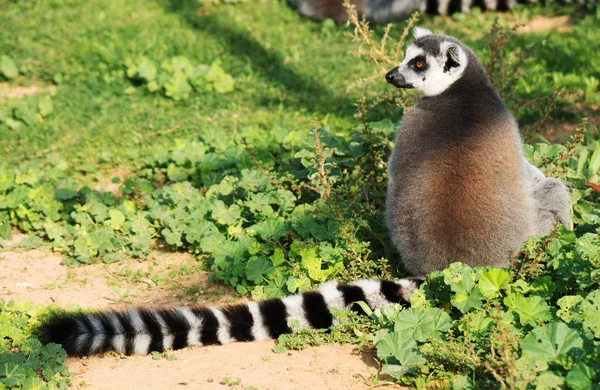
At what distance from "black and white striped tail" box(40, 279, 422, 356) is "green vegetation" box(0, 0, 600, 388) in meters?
0.11

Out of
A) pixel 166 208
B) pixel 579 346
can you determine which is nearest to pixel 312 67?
pixel 166 208

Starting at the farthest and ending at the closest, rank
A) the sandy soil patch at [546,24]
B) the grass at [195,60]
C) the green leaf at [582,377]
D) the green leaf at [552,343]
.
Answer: the sandy soil patch at [546,24] → the grass at [195,60] → the green leaf at [552,343] → the green leaf at [582,377]

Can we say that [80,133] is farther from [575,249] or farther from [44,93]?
[575,249]

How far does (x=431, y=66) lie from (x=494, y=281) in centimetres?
136

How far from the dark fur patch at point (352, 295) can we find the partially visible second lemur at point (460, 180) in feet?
1.19

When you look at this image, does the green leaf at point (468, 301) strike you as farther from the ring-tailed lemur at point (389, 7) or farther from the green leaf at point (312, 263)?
the ring-tailed lemur at point (389, 7)

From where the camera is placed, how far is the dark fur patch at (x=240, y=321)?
3695mm

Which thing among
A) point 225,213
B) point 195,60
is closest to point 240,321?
point 225,213

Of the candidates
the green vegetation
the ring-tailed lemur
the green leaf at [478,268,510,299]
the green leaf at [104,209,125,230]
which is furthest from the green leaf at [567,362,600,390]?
the ring-tailed lemur

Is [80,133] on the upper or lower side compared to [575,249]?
lower

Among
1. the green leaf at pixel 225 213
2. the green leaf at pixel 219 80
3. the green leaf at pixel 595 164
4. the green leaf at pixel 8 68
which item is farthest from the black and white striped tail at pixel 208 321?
the green leaf at pixel 8 68

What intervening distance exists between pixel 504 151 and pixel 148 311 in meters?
1.98

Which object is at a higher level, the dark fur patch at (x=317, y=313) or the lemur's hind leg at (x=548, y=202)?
the lemur's hind leg at (x=548, y=202)

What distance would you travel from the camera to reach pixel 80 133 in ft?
21.0
